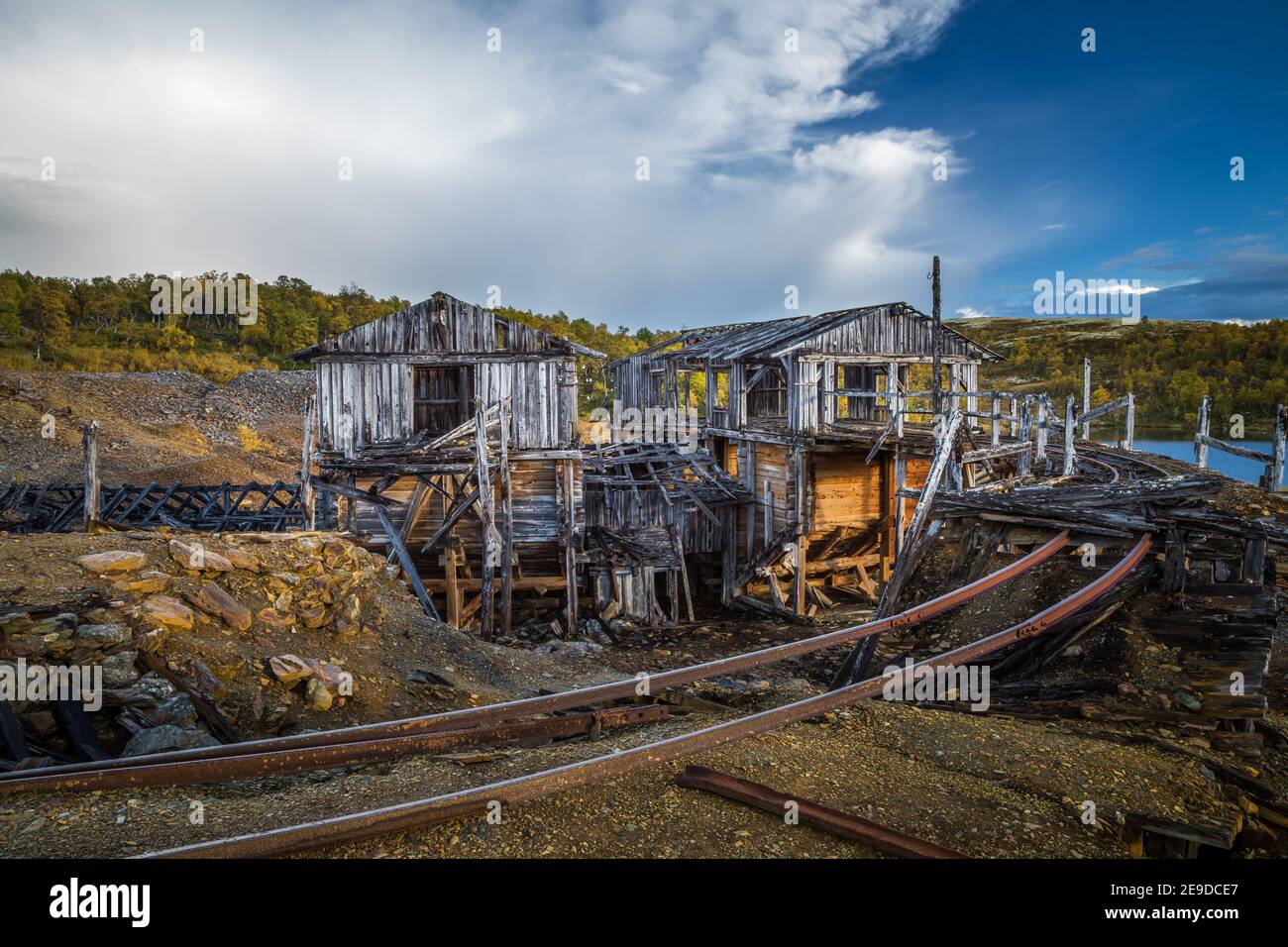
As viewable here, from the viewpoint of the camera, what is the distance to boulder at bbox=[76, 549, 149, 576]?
28.9 feet

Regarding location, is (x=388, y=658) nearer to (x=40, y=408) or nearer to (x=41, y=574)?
(x=41, y=574)

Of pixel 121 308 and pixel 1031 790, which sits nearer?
pixel 1031 790

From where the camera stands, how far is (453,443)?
59.7ft

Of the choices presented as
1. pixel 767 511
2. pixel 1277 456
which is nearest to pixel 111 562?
pixel 767 511

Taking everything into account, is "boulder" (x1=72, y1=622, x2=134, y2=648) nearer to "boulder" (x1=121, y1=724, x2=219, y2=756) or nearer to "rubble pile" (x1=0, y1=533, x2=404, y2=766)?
"rubble pile" (x1=0, y1=533, x2=404, y2=766)

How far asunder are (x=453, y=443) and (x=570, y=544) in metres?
3.86

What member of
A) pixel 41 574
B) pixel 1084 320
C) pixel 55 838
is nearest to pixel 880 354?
pixel 41 574

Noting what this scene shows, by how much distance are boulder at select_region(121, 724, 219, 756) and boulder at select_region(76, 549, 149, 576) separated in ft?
10.5

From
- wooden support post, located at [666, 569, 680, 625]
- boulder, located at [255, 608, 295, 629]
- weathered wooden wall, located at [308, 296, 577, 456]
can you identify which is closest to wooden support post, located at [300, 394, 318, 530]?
weathered wooden wall, located at [308, 296, 577, 456]

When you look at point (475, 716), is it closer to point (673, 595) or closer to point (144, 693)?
point (144, 693)

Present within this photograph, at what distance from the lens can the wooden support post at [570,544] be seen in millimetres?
18359

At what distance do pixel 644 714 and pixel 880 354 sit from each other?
1798cm
